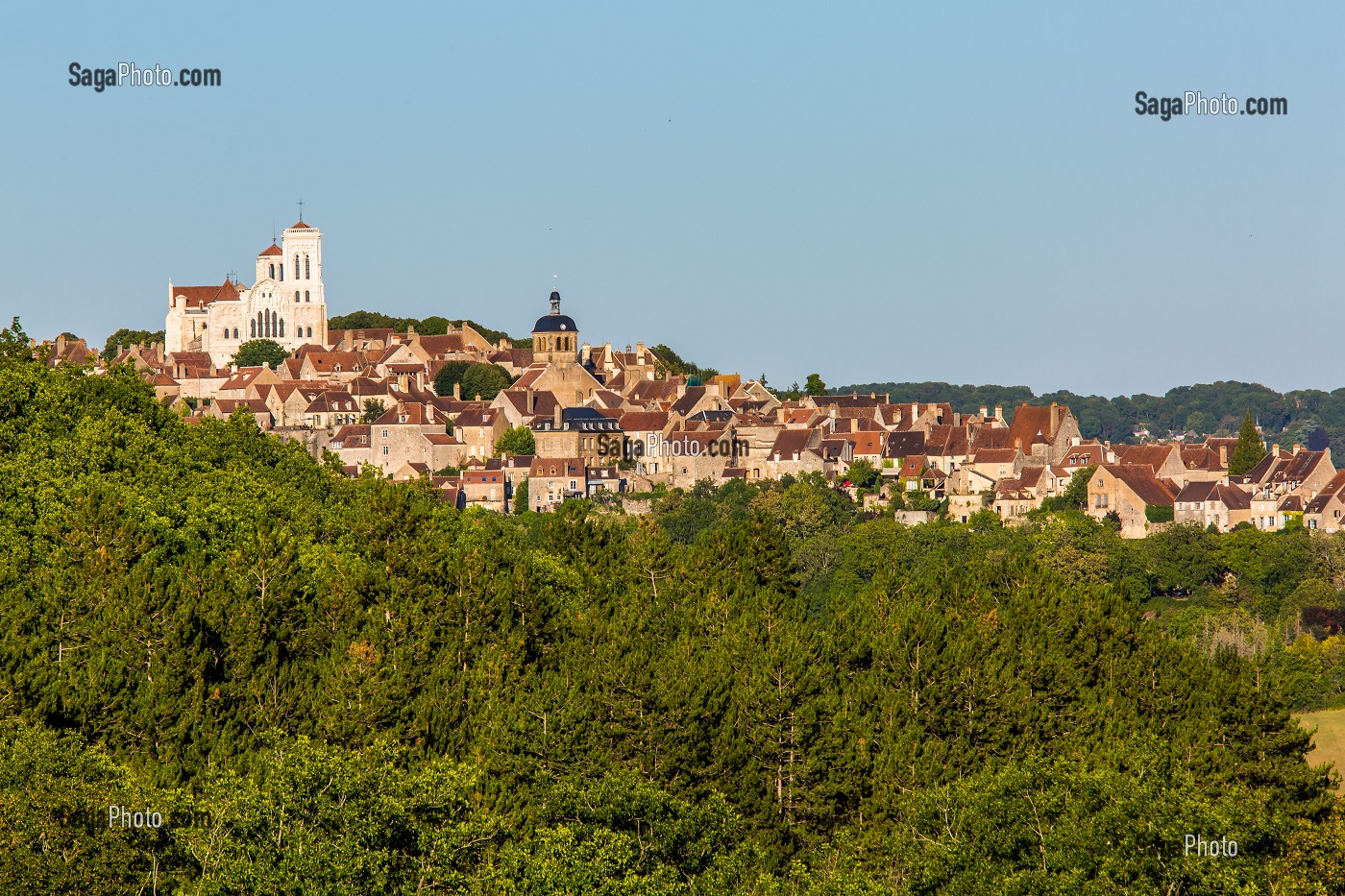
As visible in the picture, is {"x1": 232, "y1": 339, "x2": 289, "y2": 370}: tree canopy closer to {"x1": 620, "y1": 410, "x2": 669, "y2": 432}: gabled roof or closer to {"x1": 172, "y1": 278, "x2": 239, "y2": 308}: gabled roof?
{"x1": 172, "y1": 278, "x2": 239, "y2": 308}: gabled roof

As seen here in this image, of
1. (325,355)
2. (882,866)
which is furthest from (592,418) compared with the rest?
(882,866)

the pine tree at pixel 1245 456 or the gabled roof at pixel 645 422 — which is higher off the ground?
the gabled roof at pixel 645 422

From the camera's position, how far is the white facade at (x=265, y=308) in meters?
134

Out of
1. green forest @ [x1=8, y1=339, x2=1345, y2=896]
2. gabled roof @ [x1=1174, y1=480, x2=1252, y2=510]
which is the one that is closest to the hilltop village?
gabled roof @ [x1=1174, y1=480, x2=1252, y2=510]

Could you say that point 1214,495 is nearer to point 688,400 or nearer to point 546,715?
point 688,400

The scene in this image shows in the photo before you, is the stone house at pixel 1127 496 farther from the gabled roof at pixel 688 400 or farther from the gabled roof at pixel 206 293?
the gabled roof at pixel 206 293

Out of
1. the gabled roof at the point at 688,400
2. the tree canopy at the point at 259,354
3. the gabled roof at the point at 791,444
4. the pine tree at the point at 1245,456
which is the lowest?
the pine tree at the point at 1245,456

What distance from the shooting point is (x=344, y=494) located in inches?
2210

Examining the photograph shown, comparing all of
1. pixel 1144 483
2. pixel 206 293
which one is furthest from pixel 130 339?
pixel 1144 483

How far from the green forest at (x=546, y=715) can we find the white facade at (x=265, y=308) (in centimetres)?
8156

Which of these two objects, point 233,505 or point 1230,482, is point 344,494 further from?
point 1230,482

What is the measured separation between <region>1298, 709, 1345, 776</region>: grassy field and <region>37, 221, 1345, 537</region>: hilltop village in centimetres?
3093

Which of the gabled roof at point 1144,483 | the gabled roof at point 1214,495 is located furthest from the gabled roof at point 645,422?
the gabled roof at point 1214,495

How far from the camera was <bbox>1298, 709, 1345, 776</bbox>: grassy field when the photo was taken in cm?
5800
